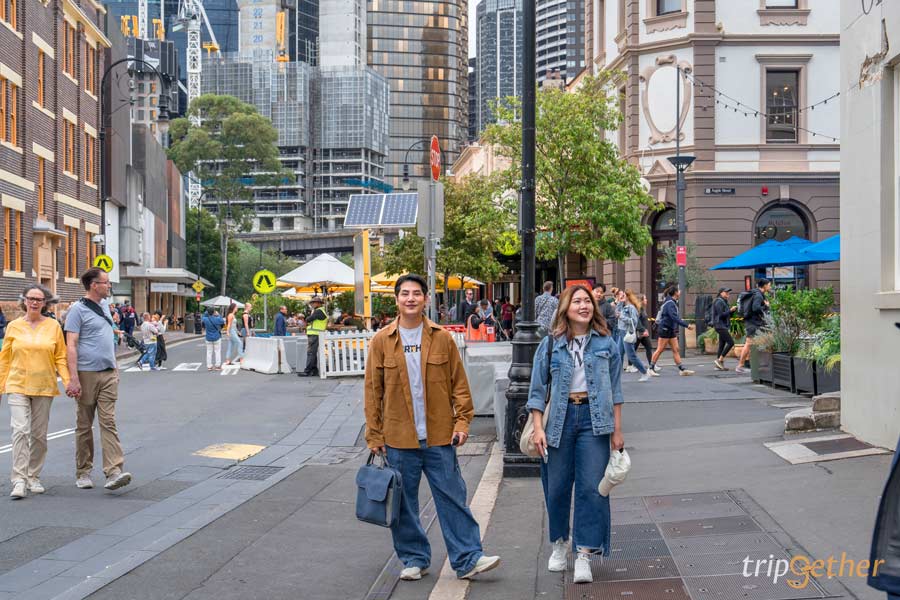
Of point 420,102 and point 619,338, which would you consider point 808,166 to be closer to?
point 619,338

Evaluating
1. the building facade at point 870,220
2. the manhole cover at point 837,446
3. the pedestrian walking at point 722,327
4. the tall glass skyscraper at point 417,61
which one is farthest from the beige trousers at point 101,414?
the tall glass skyscraper at point 417,61

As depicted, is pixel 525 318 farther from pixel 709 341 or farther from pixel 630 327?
pixel 709 341

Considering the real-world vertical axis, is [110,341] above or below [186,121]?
below

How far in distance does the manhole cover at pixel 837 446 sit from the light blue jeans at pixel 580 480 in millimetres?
3708

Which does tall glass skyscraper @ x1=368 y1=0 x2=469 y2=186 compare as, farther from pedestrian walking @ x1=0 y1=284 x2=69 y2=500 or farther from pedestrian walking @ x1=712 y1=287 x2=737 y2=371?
pedestrian walking @ x1=0 y1=284 x2=69 y2=500

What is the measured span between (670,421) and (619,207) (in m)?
13.3

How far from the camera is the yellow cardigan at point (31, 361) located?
9070 mm

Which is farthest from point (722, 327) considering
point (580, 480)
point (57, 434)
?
point (580, 480)

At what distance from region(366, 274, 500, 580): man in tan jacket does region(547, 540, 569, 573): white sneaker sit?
0.37 meters

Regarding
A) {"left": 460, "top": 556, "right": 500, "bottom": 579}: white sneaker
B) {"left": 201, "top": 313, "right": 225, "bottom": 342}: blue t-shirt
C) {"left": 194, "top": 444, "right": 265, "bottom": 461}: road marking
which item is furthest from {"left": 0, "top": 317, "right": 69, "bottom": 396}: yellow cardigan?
{"left": 201, "top": 313, "right": 225, "bottom": 342}: blue t-shirt

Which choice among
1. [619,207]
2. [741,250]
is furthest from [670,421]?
[741,250]

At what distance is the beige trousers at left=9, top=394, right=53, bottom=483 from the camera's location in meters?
8.86

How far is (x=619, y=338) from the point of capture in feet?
52.7

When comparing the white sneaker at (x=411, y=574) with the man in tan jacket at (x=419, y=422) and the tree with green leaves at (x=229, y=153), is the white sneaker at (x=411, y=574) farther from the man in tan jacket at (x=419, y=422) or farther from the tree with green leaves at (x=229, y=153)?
the tree with green leaves at (x=229, y=153)
